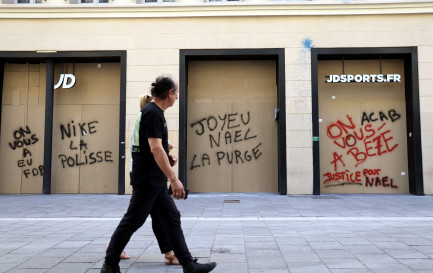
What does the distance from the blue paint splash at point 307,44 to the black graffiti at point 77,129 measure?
6.90 metres

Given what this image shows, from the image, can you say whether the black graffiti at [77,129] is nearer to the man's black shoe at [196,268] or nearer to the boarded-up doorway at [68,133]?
the boarded-up doorway at [68,133]

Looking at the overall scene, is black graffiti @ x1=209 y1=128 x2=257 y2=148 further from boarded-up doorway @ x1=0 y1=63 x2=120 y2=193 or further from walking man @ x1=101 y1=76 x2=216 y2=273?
walking man @ x1=101 y1=76 x2=216 y2=273

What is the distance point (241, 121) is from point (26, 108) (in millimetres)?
6917

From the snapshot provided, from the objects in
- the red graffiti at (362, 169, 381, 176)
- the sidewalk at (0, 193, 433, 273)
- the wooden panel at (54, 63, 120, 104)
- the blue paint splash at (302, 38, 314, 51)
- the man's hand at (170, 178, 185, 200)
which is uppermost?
the blue paint splash at (302, 38, 314, 51)

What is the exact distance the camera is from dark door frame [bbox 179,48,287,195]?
10.7 metres

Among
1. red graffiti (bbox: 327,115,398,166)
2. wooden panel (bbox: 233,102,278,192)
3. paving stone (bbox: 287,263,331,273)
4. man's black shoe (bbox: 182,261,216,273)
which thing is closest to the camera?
man's black shoe (bbox: 182,261,216,273)

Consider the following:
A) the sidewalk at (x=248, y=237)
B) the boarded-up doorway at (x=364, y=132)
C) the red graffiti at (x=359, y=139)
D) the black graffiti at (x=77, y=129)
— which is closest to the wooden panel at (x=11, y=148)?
the black graffiti at (x=77, y=129)

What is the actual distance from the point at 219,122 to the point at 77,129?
14.9 ft

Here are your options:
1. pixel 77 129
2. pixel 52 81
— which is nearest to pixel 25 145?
pixel 77 129

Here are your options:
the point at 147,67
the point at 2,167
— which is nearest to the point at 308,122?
the point at 147,67

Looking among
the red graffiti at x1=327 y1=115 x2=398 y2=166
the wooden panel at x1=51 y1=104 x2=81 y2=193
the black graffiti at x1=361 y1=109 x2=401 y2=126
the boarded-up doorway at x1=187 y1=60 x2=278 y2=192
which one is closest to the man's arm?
the boarded-up doorway at x1=187 y1=60 x2=278 y2=192

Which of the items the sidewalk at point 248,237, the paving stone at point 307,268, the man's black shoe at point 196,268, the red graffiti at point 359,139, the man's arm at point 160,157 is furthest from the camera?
the red graffiti at point 359,139

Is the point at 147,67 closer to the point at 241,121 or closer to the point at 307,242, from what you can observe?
the point at 241,121

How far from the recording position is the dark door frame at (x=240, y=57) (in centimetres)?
1069
